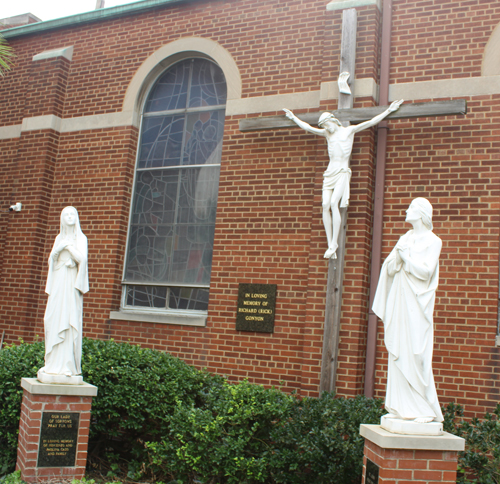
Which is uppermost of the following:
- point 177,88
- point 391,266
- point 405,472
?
point 177,88

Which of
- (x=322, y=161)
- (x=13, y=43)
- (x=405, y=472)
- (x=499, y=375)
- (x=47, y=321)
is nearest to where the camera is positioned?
(x=405, y=472)

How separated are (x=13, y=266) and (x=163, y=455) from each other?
16.6 feet

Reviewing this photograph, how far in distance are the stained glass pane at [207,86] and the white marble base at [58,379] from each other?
16.2ft

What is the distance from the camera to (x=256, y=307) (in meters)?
8.08

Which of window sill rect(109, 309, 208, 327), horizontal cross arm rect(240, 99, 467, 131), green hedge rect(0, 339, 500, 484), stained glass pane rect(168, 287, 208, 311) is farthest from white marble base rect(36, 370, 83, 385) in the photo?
horizontal cross arm rect(240, 99, 467, 131)

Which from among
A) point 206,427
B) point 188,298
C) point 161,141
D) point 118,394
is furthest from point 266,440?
point 161,141

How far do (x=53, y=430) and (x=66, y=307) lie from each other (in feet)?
4.14

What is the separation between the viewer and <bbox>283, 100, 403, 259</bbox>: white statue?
7.28 m

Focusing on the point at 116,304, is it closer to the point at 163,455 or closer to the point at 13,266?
the point at 13,266

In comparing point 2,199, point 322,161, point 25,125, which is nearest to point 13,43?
point 25,125

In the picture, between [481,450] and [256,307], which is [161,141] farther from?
[481,450]

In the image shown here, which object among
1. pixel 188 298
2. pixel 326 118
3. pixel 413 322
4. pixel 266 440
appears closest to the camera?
pixel 413 322

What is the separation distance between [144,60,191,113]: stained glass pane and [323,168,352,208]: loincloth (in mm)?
3359

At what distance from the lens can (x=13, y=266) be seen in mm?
9945
